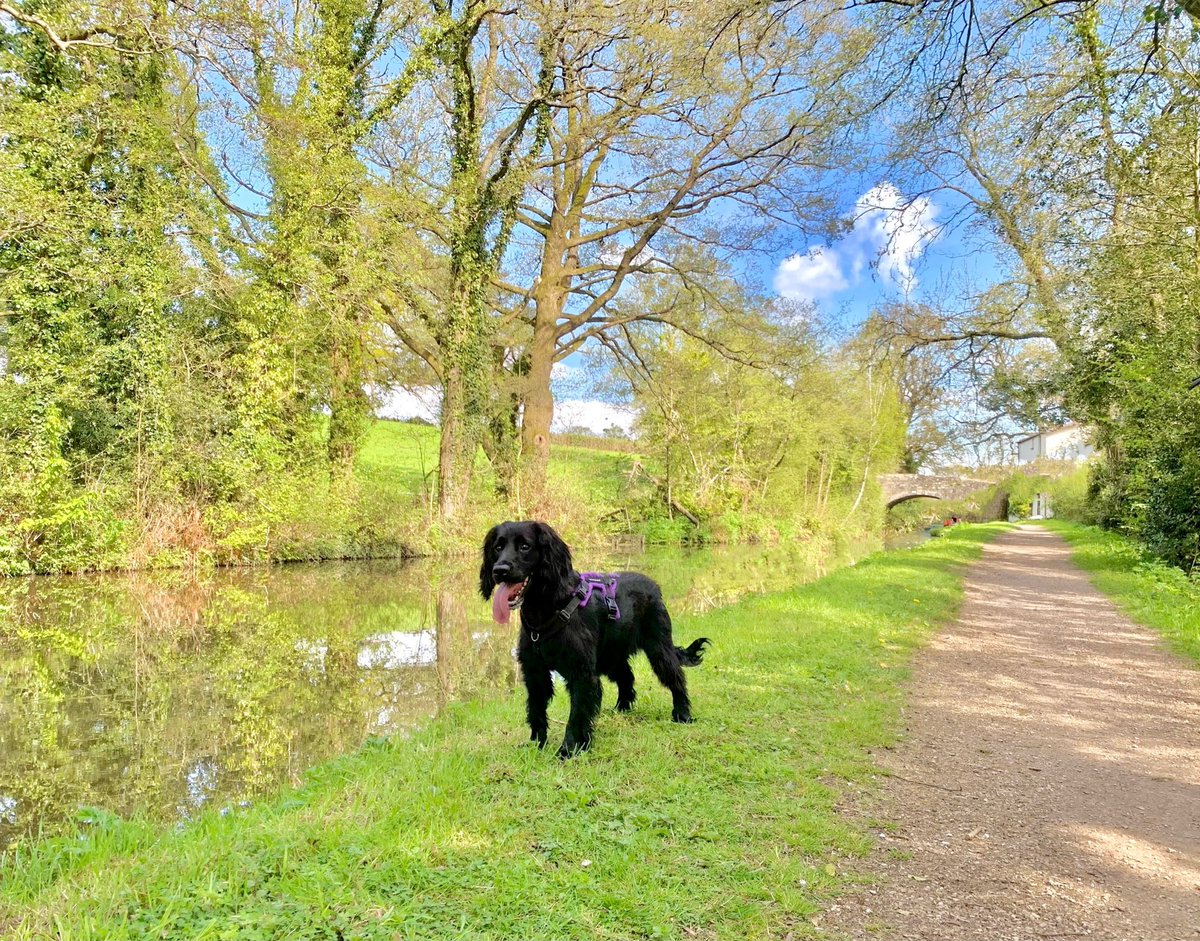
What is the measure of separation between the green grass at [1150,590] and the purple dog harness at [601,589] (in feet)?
24.7

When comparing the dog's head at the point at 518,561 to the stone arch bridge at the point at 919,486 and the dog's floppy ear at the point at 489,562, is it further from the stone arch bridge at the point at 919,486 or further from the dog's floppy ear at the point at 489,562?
the stone arch bridge at the point at 919,486

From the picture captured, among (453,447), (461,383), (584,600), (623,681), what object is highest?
(461,383)

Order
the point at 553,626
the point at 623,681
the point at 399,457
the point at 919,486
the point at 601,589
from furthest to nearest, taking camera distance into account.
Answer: the point at 919,486, the point at 399,457, the point at 623,681, the point at 601,589, the point at 553,626

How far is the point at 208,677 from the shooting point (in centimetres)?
780

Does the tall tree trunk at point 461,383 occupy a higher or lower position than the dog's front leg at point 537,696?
higher

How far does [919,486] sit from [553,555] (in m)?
49.5

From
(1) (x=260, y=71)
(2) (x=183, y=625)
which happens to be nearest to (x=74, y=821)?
(2) (x=183, y=625)

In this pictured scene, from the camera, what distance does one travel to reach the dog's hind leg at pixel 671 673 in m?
5.34

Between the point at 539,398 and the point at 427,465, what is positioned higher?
the point at 539,398

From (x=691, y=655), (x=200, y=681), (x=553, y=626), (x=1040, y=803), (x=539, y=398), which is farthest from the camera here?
(x=539, y=398)

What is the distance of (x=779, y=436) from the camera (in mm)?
31359

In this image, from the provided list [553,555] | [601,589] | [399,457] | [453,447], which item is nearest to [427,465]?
[399,457]

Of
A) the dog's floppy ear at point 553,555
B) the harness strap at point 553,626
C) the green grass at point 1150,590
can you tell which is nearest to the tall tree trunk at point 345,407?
the dog's floppy ear at point 553,555

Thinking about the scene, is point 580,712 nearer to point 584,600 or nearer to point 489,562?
point 584,600
